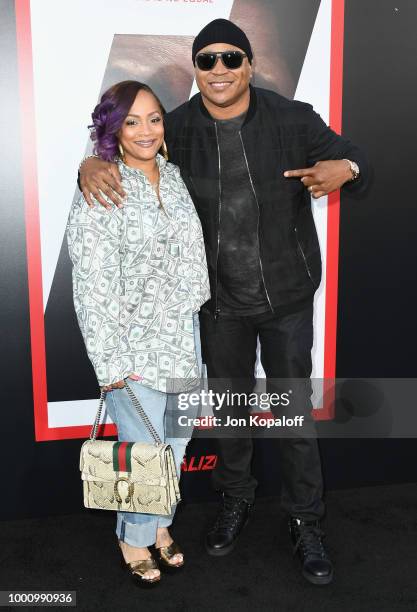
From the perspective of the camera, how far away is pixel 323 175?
2.19 m

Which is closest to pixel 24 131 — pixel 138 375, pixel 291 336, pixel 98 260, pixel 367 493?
pixel 98 260

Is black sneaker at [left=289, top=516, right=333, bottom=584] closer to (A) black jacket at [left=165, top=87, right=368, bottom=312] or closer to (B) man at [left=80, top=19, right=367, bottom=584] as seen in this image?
(B) man at [left=80, top=19, right=367, bottom=584]

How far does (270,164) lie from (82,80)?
2.69ft

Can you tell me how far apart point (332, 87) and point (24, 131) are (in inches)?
48.2

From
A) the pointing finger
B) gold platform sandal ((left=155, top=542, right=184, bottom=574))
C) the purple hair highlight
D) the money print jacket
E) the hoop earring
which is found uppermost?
the purple hair highlight

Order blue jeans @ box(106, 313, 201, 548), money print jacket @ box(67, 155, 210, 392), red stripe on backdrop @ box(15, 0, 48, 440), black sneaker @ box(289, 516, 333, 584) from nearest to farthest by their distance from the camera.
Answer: money print jacket @ box(67, 155, 210, 392) → blue jeans @ box(106, 313, 201, 548) → black sneaker @ box(289, 516, 333, 584) → red stripe on backdrop @ box(15, 0, 48, 440)

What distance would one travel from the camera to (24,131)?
256cm

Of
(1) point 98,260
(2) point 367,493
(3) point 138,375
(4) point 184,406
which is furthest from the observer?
(2) point 367,493

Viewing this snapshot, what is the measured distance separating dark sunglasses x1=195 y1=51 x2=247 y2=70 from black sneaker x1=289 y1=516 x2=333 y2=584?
159cm

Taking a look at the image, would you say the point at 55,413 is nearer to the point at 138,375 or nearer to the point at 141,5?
the point at 138,375

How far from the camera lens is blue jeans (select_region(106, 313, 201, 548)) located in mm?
2131

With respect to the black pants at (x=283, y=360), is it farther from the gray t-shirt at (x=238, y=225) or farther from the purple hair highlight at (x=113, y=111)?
the purple hair highlight at (x=113, y=111)

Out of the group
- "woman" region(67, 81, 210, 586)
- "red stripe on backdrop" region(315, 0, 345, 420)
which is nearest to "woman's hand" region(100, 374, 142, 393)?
"woman" region(67, 81, 210, 586)

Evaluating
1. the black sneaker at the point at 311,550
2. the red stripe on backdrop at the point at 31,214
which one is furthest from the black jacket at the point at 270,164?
the black sneaker at the point at 311,550
